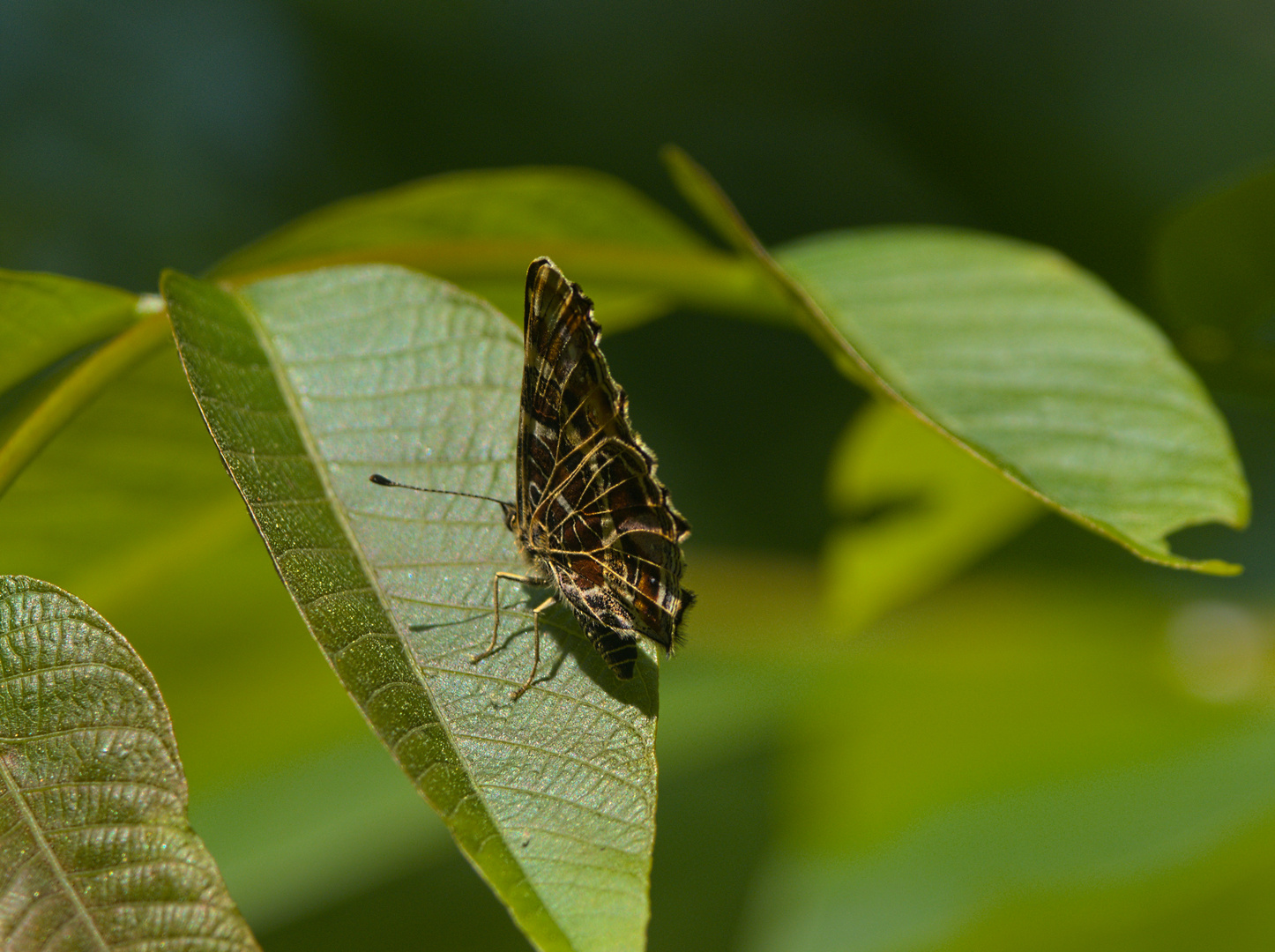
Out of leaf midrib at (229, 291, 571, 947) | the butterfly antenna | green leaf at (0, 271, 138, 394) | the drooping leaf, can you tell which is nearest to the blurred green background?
the drooping leaf

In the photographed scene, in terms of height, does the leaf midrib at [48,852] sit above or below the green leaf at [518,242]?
below

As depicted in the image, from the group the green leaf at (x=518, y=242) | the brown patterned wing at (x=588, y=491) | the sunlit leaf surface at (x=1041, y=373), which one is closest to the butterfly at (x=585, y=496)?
the brown patterned wing at (x=588, y=491)

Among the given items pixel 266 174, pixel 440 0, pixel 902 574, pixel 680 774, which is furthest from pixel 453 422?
pixel 440 0

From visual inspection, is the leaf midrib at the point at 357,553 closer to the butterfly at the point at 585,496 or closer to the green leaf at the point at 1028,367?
the butterfly at the point at 585,496

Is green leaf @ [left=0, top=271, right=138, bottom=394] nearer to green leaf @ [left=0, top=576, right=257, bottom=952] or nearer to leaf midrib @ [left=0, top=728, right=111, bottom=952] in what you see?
green leaf @ [left=0, top=576, right=257, bottom=952]

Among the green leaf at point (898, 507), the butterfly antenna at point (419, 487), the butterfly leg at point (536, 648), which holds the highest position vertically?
the butterfly antenna at point (419, 487)

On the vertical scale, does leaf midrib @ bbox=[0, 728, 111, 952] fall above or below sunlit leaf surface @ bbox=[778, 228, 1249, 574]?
above

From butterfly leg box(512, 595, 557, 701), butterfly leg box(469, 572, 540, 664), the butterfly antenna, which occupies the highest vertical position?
the butterfly antenna
